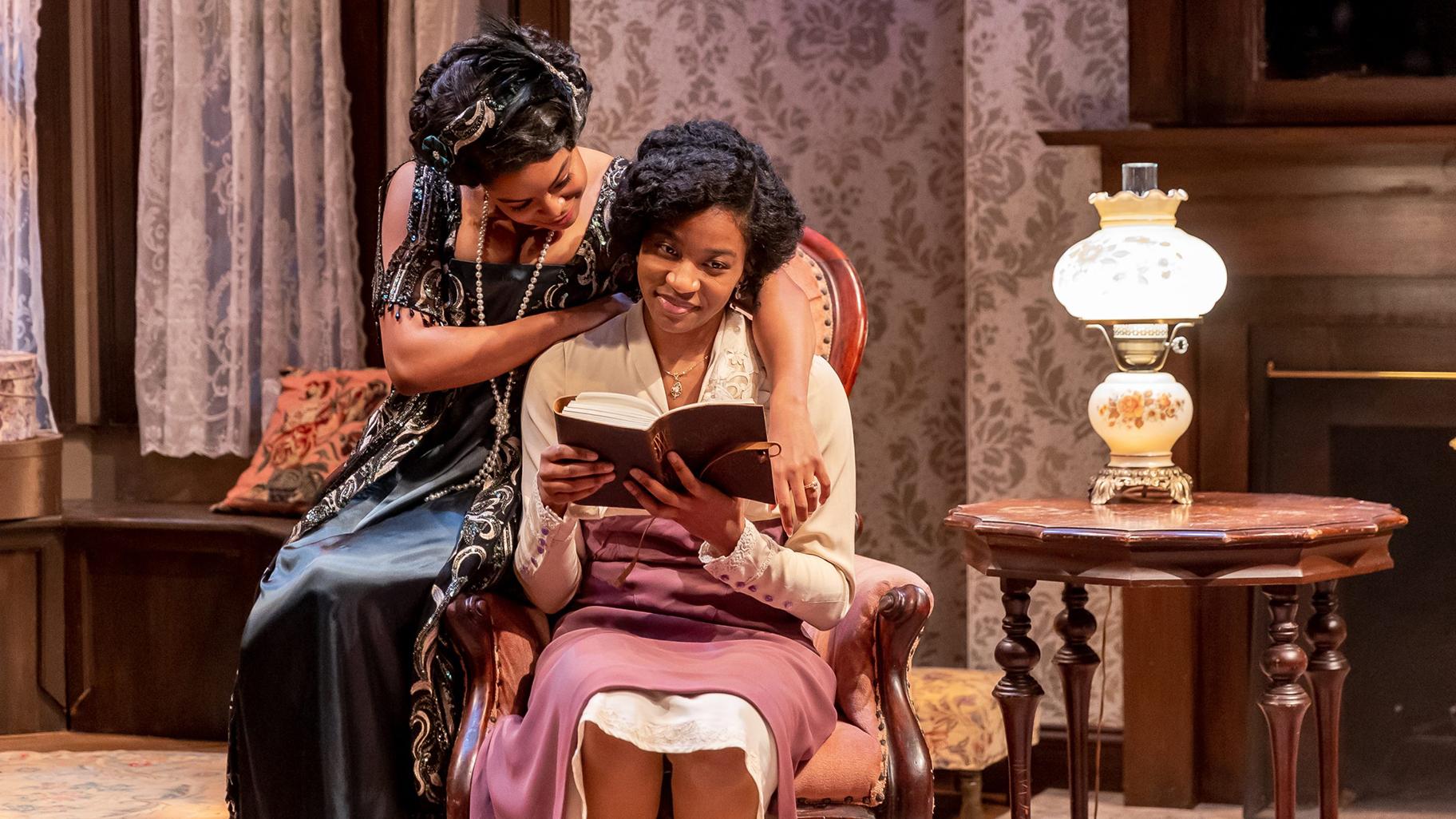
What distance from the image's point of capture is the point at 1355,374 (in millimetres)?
3607

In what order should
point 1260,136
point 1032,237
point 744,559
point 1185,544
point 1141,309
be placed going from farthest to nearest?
1. point 1032,237
2. point 1260,136
3. point 1141,309
4. point 1185,544
5. point 744,559

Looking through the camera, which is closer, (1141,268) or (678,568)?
(678,568)

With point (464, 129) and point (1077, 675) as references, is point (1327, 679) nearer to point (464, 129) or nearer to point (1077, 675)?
point (1077, 675)

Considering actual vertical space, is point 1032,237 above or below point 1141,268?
above

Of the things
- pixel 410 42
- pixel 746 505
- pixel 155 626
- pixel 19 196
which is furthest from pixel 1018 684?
pixel 19 196

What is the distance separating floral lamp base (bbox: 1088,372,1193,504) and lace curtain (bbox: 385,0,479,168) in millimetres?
2291

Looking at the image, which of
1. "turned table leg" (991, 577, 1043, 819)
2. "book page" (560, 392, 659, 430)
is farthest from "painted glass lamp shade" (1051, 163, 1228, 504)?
"book page" (560, 392, 659, 430)

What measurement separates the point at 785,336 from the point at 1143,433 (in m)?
0.87

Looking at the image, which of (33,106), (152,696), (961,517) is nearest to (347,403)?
(152,696)

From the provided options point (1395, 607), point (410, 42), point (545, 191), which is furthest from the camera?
→ point (410, 42)

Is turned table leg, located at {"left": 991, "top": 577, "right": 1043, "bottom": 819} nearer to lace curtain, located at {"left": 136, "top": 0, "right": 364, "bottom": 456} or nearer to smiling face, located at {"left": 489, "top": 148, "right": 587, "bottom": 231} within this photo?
smiling face, located at {"left": 489, "top": 148, "right": 587, "bottom": 231}

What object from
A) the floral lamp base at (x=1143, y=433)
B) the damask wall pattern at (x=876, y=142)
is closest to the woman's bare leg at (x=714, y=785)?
the floral lamp base at (x=1143, y=433)

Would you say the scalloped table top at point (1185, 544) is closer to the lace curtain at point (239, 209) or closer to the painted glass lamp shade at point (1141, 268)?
the painted glass lamp shade at point (1141, 268)

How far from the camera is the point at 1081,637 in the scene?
308 centimetres
